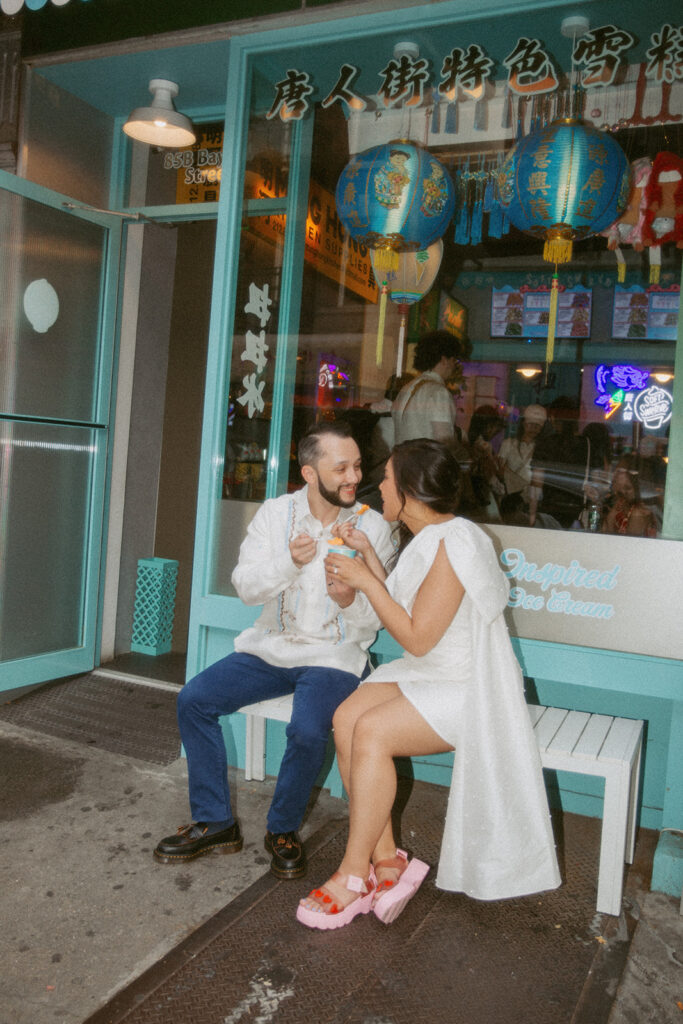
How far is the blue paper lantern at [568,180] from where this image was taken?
10.1 feet

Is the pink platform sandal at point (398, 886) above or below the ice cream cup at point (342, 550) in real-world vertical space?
below

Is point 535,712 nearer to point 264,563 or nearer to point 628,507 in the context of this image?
point 628,507

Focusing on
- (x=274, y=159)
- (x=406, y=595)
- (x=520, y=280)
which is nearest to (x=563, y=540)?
(x=406, y=595)

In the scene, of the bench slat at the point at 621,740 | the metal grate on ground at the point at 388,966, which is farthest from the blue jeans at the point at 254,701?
the bench slat at the point at 621,740

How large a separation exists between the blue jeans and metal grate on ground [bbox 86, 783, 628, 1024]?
0.32m

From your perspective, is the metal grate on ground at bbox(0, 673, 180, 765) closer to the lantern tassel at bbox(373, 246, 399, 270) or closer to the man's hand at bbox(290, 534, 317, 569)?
the man's hand at bbox(290, 534, 317, 569)

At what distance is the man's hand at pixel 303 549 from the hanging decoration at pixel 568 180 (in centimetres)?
170

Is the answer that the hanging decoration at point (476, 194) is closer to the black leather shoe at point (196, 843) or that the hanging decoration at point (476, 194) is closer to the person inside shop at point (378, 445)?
the person inside shop at point (378, 445)

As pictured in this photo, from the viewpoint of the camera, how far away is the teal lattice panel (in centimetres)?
533

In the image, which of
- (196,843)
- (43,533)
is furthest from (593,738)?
(43,533)

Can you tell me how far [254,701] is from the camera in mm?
3057

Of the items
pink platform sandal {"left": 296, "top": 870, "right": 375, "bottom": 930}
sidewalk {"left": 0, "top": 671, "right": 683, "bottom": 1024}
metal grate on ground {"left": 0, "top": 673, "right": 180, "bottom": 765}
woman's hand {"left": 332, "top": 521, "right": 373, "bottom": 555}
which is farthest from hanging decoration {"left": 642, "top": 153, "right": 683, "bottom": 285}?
metal grate on ground {"left": 0, "top": 673, "right": 180, "bottom": 765}

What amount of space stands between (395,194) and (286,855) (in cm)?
278

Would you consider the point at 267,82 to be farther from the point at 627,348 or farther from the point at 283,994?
the point at 627,348
